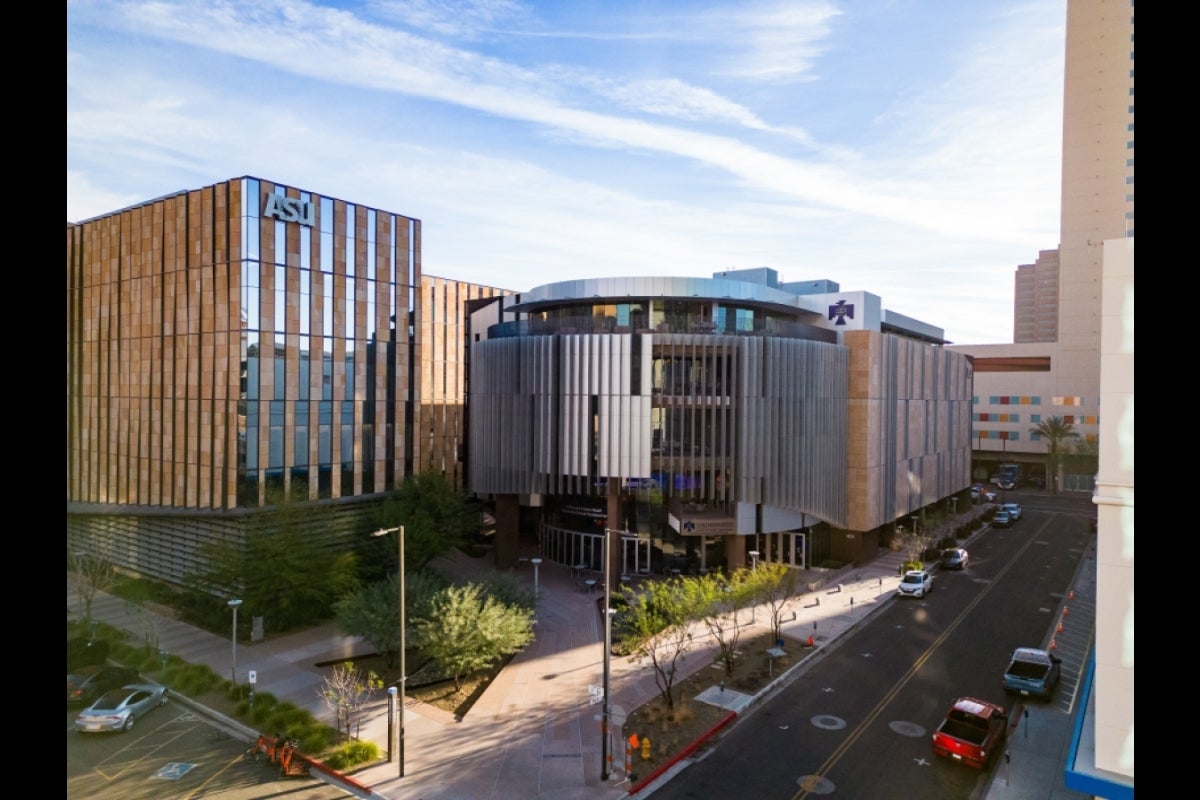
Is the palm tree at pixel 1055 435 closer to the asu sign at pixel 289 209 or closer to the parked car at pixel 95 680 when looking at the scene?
the asu sign at pixel 289 209

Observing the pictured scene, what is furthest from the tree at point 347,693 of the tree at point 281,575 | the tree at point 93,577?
the tree at point 93,577

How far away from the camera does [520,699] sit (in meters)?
26.9

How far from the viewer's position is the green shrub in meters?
21.9

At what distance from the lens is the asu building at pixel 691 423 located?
41.2 m

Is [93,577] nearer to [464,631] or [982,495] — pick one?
[464,631]

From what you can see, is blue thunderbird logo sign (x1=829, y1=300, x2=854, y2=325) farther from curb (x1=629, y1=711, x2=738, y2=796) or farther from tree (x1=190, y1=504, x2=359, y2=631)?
tree (x1=190, y1=504, x2=359, y2=631)

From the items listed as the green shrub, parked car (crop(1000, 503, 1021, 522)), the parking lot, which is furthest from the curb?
parked car (crop(1000, 503, 1021, 522))

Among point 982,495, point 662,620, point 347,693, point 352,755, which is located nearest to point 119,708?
point 347,693

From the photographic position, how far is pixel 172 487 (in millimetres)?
38688

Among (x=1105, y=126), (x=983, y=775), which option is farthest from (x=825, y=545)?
(x=1105, y=126)

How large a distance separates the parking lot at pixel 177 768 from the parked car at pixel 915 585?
3178cm

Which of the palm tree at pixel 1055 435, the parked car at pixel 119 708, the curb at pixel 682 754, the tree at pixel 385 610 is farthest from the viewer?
the palm tree at pixel 1055 435

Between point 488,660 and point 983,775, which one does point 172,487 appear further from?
point 983,775

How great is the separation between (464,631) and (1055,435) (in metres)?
88.7
